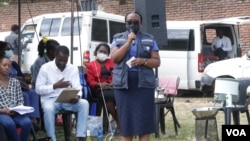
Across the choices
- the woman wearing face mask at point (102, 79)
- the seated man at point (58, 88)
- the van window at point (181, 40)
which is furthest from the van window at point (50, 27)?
the seated man at point (58, 88)

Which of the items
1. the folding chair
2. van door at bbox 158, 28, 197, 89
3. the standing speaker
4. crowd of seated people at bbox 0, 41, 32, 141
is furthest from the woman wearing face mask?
van door at bbox 158, 28, 197, 89

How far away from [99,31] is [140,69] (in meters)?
8.79

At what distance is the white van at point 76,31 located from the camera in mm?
14453

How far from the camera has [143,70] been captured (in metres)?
6.35

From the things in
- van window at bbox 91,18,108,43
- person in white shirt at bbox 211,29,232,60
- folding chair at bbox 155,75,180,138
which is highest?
van window at bbox 91,18,108,43

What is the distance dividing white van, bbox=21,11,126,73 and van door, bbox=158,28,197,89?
1.51m

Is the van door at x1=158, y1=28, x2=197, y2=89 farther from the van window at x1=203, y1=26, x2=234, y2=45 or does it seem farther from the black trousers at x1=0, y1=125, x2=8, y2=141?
the black trousers at x1=0, y1=125, x2=8, y2=141

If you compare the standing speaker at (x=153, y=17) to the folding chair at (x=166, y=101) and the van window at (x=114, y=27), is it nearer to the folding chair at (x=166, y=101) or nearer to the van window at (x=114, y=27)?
the folding chair at (x=166, y=101)

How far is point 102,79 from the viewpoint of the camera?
9031mm

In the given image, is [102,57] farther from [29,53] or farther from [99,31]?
[29,53]

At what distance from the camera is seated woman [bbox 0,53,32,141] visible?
6.63 metres

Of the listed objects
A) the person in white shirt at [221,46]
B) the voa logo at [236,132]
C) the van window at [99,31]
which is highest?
the van window at [99,31]

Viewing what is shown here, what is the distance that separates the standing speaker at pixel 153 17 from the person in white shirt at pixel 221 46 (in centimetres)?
637

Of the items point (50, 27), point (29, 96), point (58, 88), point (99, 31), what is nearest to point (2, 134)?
point (29, 96)
